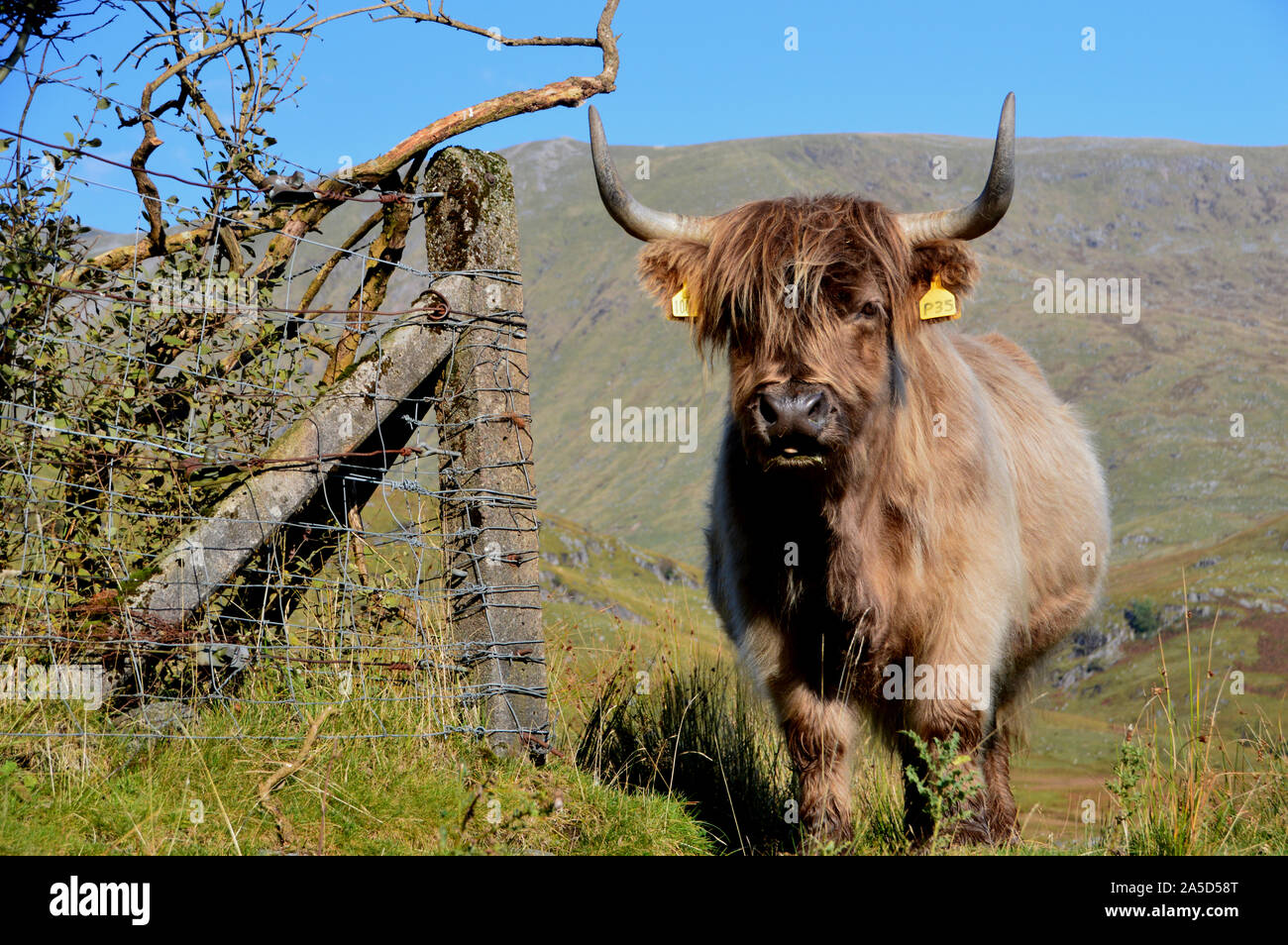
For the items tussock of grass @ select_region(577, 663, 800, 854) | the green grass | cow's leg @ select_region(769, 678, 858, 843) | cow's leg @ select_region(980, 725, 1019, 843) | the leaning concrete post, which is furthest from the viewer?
cow's leg @ select_region(980, 725, 1019, 843)

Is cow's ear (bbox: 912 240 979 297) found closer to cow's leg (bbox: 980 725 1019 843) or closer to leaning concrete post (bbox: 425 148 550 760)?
leaning concrete post (bbox: 425 148 550 760)

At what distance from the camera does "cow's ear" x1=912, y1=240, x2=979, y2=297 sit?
474cm

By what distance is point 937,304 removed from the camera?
4.79 metres

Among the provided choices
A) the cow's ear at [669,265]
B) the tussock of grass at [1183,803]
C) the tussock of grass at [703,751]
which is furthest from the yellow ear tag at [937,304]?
the tussock of grass at [703,751]

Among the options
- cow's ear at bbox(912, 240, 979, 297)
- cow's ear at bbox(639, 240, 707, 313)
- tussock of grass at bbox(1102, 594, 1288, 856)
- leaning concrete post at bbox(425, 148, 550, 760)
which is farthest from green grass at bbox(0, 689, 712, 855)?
cow's ear at bbox(912, 240, 979, 297)

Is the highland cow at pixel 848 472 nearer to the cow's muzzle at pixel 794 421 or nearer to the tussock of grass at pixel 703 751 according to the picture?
the cow's muzzle at pixel 794 421

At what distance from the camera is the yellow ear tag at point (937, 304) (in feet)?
15.6

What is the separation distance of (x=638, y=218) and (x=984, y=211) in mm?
1530

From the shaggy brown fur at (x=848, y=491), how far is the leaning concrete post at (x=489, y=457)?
0.80 metres

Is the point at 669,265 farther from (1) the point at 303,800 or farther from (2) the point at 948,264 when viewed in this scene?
(1) the point at 303,800

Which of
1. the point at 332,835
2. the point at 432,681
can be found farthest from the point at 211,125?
the point at 332,835

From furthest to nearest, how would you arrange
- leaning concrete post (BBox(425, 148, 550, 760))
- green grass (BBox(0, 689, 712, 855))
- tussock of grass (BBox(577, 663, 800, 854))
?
tussock of grass (BBox(577, 663, 800, 854))
leaning concrete post (BBox(425, 148, 550, 760))
green grass (BBox(0, 689, 712, 855))

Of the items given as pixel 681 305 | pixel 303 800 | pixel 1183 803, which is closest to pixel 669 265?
pixel 681 305

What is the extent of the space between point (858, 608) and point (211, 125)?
3.98m
